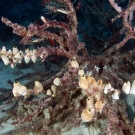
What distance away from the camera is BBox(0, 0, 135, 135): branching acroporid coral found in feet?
7.02

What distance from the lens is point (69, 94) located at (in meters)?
2.65

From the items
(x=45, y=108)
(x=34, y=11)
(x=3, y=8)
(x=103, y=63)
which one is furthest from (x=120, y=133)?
(x=3, y=8)

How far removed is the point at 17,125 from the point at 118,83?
137cm

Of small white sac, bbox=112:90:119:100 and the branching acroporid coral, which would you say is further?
small white sac, bbox=112:90:119:100

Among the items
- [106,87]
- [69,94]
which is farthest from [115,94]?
[69,94]

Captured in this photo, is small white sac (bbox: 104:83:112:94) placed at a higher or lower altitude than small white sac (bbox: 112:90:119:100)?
higher

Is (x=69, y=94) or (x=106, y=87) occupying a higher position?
(x=106, y=87)

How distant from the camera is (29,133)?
2410mm

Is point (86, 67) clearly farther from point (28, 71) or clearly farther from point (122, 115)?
point (28, 71)

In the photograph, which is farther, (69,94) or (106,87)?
(69,94)

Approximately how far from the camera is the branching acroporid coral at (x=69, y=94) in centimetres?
214

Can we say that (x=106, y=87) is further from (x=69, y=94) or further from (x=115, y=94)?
(x=69, y=94)

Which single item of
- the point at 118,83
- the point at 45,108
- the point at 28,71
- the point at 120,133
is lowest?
the point at 28,71

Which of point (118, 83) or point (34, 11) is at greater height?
point (118, 83)
